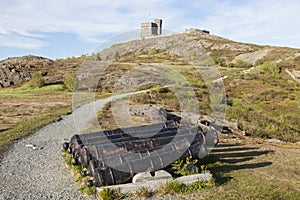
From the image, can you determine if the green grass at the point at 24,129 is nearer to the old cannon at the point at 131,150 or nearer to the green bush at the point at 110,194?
the old cannon at the point at 131,150

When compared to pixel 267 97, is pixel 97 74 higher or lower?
higher

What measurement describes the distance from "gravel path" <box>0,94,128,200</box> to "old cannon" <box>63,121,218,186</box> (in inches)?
27.8

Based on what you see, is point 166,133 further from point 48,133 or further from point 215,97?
point 215,97

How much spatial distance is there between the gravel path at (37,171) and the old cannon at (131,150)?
71cm

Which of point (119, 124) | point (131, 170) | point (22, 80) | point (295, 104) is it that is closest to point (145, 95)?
point (119, 124)

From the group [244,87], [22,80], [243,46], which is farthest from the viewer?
[243,46]

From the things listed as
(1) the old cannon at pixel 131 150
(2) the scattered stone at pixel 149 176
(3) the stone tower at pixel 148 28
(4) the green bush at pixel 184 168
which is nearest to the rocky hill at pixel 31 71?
(3) the stone tower at pixel 148 28

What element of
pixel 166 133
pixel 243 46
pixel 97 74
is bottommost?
pixel 166 133

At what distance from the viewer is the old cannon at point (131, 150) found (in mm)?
9648

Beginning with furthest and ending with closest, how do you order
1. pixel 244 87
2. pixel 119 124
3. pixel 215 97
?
pixel 244 87, pixel 215 97, pixel 119 124

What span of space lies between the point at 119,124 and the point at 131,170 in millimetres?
11342

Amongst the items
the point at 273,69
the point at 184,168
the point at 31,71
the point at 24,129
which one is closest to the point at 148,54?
the point at 31,71

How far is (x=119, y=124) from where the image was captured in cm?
2091

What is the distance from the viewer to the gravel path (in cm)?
966
